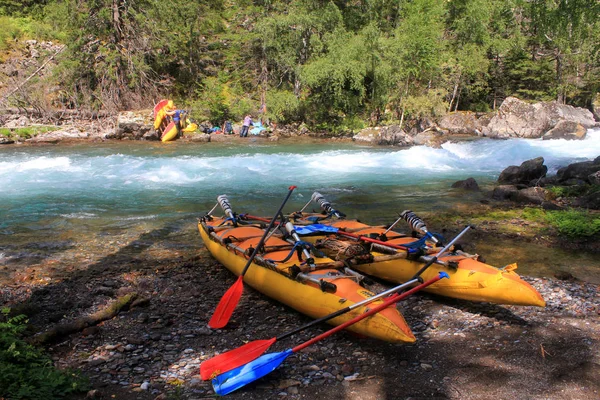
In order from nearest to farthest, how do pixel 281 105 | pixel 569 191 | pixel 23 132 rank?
A: pixel 569 191 → pixel 23 132 → pixel 281 105

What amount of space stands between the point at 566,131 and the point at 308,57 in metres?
13.6

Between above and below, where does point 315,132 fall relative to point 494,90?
below

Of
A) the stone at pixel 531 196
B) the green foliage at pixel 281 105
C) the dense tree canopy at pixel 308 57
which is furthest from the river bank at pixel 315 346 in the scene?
the dense tree canopy at pixel 308 57

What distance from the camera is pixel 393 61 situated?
2323 centimetres

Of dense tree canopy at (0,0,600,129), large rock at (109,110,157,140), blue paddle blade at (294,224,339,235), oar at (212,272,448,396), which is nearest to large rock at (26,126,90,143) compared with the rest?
large rock at (109,110,157,140)

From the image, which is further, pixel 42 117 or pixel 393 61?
pixel 393 61

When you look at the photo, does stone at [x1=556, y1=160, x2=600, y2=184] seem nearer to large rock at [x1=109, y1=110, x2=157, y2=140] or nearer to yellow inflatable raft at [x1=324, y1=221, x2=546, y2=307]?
yellow inflatable raft at [x1=324, y1=221, x2=546, y2=307]

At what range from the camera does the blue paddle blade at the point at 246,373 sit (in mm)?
2996

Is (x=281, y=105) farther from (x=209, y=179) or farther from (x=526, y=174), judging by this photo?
(x=526, y=174)

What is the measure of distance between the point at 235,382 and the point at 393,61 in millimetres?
22549

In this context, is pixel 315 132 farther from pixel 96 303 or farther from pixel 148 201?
pixel 96 303

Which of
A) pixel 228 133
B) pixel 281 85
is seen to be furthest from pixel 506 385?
pixel 281 85

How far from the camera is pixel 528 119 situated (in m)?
22.2

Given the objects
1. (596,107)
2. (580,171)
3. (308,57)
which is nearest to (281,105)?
(308,57)
